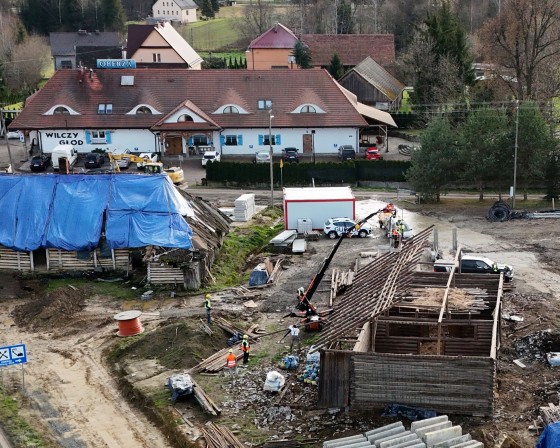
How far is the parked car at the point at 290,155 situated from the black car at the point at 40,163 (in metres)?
17.1

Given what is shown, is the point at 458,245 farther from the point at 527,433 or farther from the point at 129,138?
the point at 129,138

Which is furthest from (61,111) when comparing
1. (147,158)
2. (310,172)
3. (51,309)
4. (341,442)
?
(341,442)

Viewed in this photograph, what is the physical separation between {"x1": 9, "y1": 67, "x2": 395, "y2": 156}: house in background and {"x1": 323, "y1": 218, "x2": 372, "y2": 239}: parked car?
60.4 ft

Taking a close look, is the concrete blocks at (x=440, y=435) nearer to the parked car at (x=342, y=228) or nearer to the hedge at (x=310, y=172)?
the parked car at (x=342, y=228)

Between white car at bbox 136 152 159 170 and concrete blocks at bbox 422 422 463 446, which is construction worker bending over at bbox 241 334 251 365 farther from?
white car at bbox 136 152 159 170

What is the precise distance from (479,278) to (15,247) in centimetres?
2085

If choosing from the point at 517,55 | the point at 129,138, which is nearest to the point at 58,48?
the point at 129,138

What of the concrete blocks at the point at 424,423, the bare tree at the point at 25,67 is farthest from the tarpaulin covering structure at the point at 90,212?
the bare tree at the point at 25,67

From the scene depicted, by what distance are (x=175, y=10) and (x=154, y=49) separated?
158 ft

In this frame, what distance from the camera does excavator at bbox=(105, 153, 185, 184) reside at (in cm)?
5147

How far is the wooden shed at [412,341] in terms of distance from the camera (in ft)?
78.0

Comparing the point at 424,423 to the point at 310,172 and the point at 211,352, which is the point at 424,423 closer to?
the point at 211,352

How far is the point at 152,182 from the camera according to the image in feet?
128

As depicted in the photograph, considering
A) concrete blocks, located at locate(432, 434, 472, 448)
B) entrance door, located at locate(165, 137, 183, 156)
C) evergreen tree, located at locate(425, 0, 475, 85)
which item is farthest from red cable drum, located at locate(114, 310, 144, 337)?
evergreen tree, located at locate(425, 0, 475, 85)
